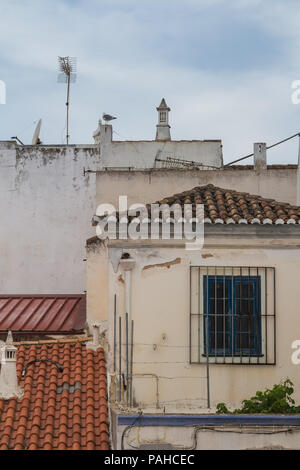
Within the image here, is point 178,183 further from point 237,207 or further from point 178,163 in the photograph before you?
point 237,207

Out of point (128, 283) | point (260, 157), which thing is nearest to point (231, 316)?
point (128, 283)

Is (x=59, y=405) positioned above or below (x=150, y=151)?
below

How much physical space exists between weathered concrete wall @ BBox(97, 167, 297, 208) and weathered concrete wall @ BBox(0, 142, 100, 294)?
3038 mm

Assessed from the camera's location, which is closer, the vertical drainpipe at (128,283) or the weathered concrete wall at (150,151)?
the vertical drainpipe at (128,283)

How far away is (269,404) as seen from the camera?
14.7 meters

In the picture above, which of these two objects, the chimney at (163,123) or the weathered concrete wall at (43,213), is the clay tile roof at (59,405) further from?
the chimney at (163,123)

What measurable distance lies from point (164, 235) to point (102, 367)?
8.71 feet

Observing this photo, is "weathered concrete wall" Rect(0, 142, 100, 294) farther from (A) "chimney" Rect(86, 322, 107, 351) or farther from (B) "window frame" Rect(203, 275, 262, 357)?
(B) "window frame" Rect(203, 275, 262, 357)

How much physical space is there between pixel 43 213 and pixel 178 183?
5.19 metres

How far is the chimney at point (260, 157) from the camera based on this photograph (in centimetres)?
2588

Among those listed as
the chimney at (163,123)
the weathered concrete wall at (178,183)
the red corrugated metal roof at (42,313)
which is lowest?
the red corrugated metal roof at (42,313)

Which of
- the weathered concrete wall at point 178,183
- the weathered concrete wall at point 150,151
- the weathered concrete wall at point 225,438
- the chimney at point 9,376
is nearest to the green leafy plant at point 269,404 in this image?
the weathered concrete wall at point 225,438

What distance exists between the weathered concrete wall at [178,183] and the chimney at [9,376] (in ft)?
34.0
